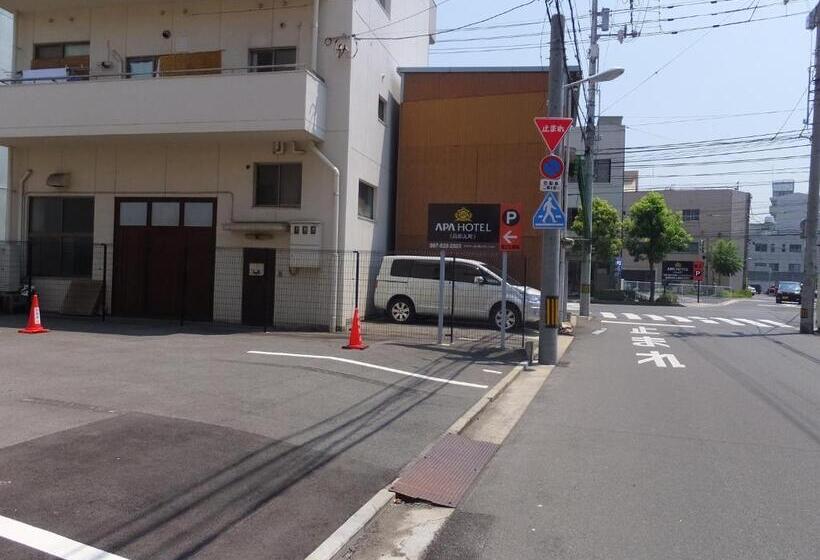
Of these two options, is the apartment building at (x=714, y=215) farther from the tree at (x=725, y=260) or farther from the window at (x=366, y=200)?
the window at (x=366, y=200)

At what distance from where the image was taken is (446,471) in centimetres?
600

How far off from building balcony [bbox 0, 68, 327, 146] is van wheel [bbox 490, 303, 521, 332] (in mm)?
6277

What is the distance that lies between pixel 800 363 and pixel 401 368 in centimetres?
893

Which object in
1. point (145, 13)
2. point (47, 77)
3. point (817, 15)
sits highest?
point (817, 15)

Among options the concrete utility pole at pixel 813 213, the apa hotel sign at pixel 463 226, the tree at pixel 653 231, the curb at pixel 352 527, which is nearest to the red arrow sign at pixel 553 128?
the apa hotel sign at pixel 463 226

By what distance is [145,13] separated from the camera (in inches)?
699

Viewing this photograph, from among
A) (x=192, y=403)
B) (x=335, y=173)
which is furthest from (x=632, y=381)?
(x=335, y=173)

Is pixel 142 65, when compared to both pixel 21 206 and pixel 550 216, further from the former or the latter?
pixel 550 216

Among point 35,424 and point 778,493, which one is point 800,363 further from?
point 35,424

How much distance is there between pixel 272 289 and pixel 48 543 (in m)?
13.2

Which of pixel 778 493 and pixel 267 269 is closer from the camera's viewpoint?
pixel 778 493

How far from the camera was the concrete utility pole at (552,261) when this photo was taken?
12.9m

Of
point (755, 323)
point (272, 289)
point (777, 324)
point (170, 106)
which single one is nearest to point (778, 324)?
point (777, 324)

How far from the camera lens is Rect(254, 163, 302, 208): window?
1703 centimetres
